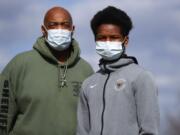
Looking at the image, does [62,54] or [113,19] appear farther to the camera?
[62,54]

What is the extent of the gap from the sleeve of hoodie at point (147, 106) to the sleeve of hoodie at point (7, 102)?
1.98 m

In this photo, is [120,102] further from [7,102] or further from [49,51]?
[7,102]

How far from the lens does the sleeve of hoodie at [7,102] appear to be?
10.8m

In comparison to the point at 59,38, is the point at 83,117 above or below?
below

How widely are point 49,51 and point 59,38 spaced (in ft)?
0.96

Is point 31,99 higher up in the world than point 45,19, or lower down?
lower down

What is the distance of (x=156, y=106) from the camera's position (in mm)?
9375

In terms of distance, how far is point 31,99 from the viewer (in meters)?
10.6

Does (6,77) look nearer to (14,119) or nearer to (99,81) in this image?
(14,119)

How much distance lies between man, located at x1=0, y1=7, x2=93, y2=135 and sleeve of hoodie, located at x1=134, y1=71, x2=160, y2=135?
1435mm

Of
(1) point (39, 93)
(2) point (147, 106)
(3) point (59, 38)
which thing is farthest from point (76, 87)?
(2) point (147, 106)

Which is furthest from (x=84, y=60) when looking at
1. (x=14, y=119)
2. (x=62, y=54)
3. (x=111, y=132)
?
(x=111, y=132)

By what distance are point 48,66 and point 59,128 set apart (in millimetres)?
767

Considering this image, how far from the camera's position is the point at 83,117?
9898mm
